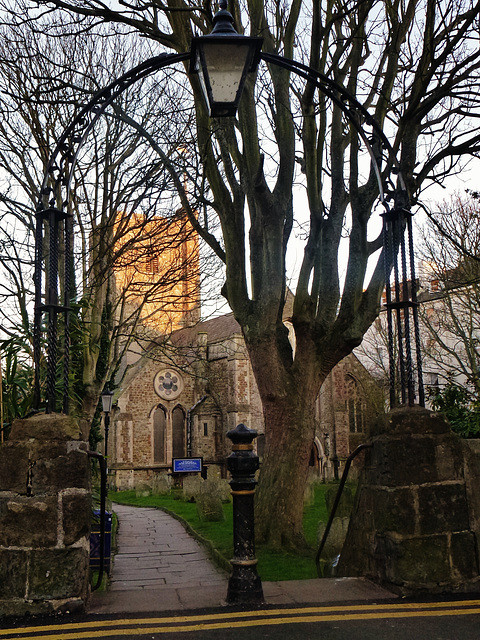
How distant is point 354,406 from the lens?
127 feet

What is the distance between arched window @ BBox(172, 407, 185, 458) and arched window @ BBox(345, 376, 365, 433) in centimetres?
1020

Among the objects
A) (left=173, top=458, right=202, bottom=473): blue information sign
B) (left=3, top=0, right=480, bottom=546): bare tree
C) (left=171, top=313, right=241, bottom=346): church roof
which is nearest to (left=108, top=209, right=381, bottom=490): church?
(left=171, top=313, right=241, bottom=346): church roof

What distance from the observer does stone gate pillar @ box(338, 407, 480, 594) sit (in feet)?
16.0

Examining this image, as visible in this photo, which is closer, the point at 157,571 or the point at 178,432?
the point at 157,571

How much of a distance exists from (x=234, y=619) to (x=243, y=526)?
76cm

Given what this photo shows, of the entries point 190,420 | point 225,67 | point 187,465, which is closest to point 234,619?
point 225,67

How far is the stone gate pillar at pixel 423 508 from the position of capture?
4.86 metres

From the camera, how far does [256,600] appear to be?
15.3ft

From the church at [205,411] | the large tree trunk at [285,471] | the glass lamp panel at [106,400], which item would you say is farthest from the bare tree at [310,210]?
the church at [205,411]

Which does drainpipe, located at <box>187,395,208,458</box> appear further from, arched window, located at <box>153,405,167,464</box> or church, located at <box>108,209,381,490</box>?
arched window, located at <box>153,405,167,464</box>

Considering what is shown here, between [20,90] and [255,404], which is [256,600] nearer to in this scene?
[20,90]

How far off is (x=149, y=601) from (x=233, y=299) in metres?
5.47

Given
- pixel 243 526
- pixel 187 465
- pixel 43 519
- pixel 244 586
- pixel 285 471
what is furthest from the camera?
pixel 187 465

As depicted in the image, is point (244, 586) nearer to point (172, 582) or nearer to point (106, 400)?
point (172, 582)
